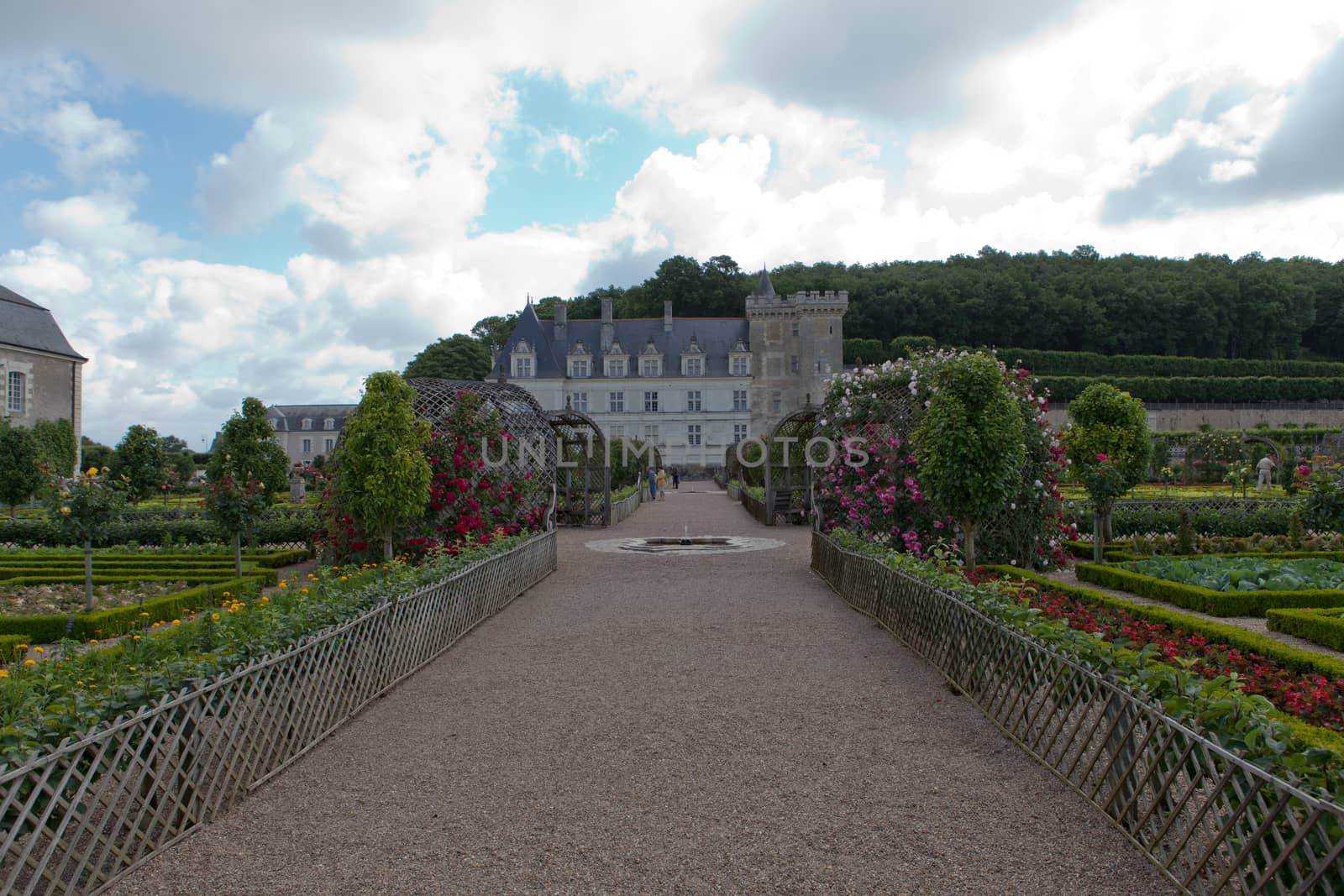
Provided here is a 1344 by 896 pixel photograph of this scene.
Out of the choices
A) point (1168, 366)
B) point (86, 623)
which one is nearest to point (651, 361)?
point (1168, 366)

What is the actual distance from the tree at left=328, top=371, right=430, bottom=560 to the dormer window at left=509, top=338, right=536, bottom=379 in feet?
141

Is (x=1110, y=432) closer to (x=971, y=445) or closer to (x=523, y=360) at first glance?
(x=971, y=445)

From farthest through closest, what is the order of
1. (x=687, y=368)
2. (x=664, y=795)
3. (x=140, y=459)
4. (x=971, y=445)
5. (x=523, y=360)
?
(x=687, y=368) → (x=523, y=360) → (x=140, y=459) → (x=971, y=445) → (x=664, y=795)

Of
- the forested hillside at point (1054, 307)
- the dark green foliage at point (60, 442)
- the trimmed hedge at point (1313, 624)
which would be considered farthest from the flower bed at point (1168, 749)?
the forested hillside at point (1054, 307)

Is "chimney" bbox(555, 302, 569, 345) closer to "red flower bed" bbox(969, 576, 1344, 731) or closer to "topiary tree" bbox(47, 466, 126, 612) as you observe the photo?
"topiary tree" bbox(47, 466, 126, 612)

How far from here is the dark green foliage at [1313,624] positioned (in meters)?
7.38

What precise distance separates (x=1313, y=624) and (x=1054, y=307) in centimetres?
6944

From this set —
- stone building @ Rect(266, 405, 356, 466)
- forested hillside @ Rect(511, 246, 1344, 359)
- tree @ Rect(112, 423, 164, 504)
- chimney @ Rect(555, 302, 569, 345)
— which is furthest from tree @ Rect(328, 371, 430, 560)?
stone building @ Rect(266, 405, 356, 466)

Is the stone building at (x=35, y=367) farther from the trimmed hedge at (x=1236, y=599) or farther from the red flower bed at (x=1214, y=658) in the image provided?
the trimmed hedge at (x=1236, y=599)

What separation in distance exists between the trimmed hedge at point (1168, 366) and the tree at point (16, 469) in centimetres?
6244

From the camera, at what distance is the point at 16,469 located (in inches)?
890

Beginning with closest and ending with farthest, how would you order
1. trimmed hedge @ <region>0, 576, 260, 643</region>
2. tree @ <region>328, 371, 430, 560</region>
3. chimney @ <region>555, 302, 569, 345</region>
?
1. trimmed hedge @ <region>0, 576, 260, 643</region>
2. tree @ <region>328, 371, 430, 560</region>
3. chimney @ <region>555, 302, 569, 345</region>

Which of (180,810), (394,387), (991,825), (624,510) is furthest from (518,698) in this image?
(624,510)

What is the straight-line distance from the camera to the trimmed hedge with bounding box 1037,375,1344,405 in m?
62.2
